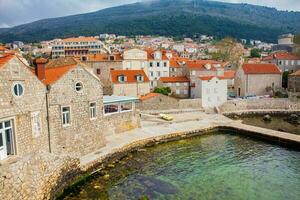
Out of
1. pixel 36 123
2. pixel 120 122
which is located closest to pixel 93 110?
pixel 36 123

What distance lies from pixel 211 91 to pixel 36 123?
3272 centimetres

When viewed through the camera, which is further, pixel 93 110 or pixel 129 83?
pixel 129 83

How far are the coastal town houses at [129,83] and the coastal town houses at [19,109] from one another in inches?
1097

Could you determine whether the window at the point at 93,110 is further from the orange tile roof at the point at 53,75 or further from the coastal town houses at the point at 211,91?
the coastal town houses at the point at 211,91

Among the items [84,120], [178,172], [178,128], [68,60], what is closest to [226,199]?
[178,172]

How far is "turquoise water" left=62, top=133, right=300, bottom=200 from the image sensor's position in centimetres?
1758

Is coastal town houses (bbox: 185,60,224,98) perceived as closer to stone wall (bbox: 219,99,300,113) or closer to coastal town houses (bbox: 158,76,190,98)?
coastal town houses (bbox: 158,76,190,98)

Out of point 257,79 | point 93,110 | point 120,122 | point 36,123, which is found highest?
point 257,79

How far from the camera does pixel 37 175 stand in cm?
1538

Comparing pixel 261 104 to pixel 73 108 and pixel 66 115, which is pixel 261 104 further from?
pixel 66 115

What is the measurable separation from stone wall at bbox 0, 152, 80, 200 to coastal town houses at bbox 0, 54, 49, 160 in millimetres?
974

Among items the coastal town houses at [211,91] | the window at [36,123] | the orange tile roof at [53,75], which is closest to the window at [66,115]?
the orange tile roof at [53,75]

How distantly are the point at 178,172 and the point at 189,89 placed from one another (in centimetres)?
3348

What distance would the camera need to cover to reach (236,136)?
32.2 metres
